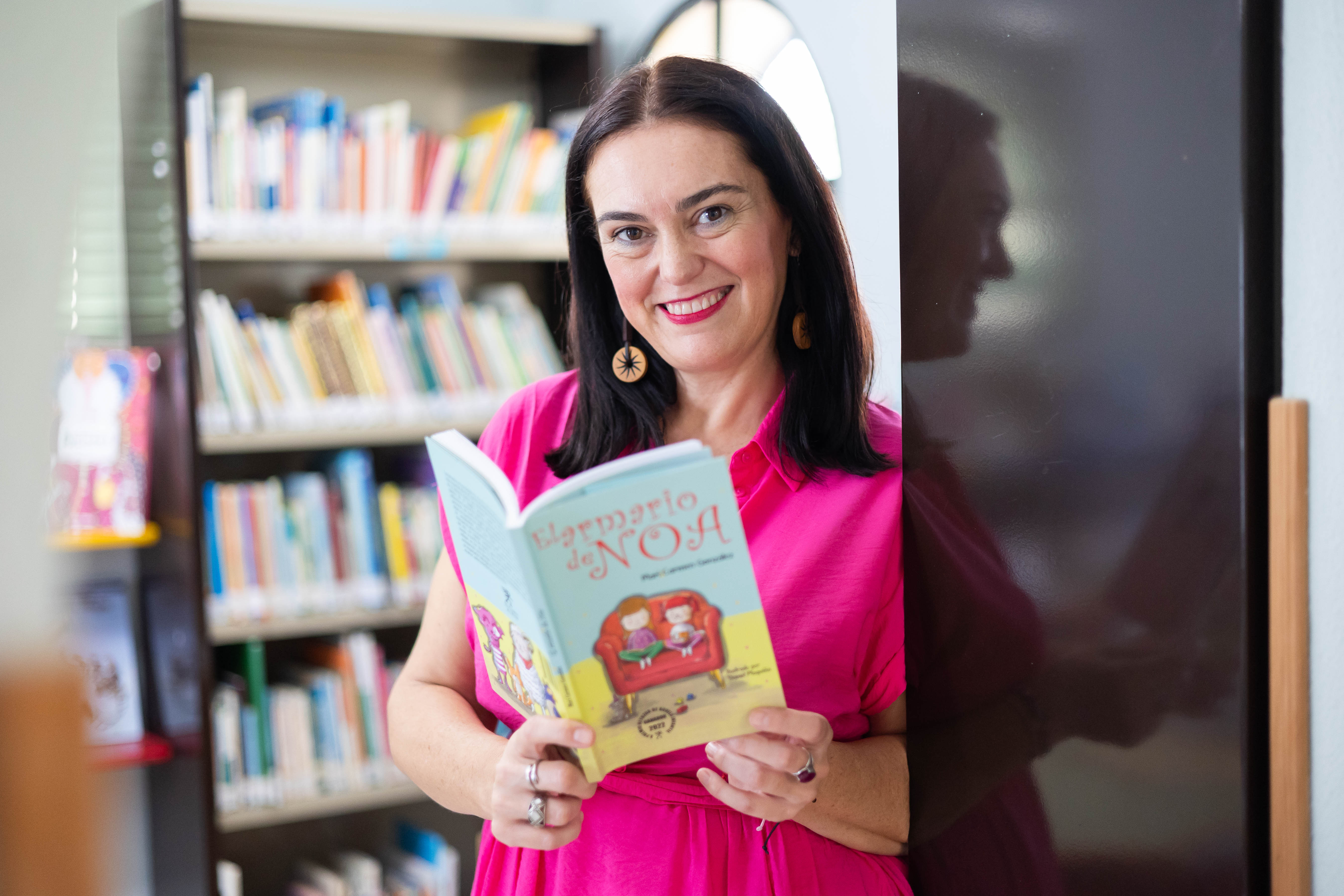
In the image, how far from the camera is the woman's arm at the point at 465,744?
0.92 meters

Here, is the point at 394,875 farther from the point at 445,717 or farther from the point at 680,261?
the point at 680,261

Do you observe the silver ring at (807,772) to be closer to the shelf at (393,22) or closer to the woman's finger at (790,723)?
the woman's finger at (790,723)

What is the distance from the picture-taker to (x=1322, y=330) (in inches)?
27.0

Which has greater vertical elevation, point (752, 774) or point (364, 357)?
point (364, 357)

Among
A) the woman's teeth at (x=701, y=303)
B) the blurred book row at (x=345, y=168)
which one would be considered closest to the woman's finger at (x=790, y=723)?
the woman's teeth at (x=701, y=303)

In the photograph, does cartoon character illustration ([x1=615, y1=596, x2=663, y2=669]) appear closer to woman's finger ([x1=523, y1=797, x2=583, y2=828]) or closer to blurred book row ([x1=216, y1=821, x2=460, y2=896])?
woman's finger ([x1=523, y1=797, x2=583, y2=828])

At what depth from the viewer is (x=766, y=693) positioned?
882 millimetres

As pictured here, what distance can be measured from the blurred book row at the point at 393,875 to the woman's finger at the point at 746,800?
1.90 m

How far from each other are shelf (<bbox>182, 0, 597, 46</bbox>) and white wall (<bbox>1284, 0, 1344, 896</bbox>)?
7.45 feet

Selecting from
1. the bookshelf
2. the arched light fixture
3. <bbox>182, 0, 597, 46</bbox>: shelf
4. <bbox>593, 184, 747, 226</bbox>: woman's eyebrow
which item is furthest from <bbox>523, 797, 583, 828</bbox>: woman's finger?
<bbox>182, 0, 597, 46</bbox>: shelf

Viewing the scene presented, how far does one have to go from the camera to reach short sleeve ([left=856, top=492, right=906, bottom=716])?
1.11m

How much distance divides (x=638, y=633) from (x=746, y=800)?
0.21 metres

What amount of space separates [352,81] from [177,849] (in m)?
1.99

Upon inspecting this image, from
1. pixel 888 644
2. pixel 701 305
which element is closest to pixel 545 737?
pixel 888 644
